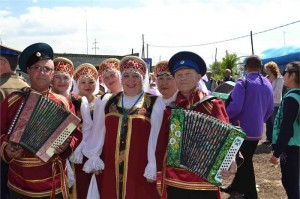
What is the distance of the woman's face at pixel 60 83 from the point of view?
4129mm

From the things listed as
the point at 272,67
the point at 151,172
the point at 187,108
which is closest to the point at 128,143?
the point at 151,172

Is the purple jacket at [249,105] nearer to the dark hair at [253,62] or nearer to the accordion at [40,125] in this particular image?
the dark hair at [253,62]

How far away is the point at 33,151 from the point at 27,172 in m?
0.37

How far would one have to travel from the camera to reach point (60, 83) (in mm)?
4145

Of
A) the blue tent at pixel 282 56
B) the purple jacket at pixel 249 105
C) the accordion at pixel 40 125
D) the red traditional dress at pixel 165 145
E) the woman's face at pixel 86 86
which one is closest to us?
the accordion at pixel 40 125

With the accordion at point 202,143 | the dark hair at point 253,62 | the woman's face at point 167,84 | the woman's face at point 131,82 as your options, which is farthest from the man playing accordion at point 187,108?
the dark hair at point 253,62

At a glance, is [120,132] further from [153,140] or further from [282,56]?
[282,56]

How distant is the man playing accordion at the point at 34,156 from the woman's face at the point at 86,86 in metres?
1.24

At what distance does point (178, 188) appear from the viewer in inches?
128

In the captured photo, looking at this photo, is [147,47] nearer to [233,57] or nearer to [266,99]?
[233,57]

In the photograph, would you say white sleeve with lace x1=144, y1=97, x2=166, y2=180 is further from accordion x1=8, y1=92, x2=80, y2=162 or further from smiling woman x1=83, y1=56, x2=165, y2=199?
accordion x1=8, y1=92, x2=80, y2=162

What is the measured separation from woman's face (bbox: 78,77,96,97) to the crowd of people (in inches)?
0.5

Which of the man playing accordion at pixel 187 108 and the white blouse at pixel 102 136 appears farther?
the white blouse at pixel 102 136

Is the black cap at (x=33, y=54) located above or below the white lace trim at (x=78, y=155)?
above
